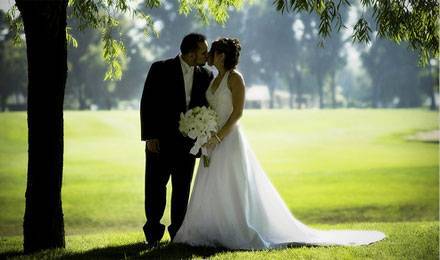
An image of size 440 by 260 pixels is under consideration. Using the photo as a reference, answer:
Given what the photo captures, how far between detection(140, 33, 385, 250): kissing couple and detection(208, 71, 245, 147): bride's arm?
0.01 m

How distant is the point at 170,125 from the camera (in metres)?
5.78

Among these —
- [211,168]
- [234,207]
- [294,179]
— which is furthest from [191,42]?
[294,179]

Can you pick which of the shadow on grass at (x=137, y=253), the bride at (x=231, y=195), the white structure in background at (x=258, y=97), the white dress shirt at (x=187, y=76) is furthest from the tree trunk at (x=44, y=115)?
the white structure in background at (x=258, y=97)

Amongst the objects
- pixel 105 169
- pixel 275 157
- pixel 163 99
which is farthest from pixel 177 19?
pixel 163 99

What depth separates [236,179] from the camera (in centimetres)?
557

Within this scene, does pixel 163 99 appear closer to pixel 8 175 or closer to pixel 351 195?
pixel 351 195

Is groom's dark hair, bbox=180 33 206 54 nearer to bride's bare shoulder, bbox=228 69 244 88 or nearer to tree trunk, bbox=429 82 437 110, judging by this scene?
bride's bare shoulder, bbox=228 69 244 88

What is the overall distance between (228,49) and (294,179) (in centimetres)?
1535

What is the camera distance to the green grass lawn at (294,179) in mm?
6109

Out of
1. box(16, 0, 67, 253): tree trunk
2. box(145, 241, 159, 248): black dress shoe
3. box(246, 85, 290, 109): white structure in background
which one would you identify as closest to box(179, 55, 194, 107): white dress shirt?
box(16, 0, 67, 253): tree trunk

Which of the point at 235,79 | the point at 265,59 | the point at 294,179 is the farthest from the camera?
the point at 265,59

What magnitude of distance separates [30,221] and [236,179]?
2172 mm

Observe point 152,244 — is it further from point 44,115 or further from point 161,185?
point 44,115

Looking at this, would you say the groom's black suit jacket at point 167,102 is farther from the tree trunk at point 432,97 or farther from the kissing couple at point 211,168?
the tree trunk at point 432,97
